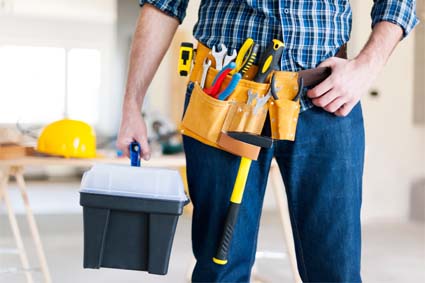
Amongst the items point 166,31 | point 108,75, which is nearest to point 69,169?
point 108,75

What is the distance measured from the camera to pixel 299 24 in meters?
1.03

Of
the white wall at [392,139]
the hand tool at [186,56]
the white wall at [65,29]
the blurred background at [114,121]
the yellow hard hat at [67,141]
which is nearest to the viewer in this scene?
the hand tool at [186,56]

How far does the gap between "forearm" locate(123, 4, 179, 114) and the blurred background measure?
1.39 m

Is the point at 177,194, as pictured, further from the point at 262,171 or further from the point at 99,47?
the point at 99,47

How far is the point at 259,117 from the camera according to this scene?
104 centimetres

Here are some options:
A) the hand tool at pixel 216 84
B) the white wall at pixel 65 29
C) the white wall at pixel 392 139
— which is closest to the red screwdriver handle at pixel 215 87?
the hand tool at pixel 216 84

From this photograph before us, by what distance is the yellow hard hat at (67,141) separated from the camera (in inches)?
101

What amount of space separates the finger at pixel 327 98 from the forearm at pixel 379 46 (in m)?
0.07

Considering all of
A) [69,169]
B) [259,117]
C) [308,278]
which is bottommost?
[69,169]

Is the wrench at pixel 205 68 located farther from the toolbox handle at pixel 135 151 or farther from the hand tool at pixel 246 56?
the toolbox handle at pixel 135 151

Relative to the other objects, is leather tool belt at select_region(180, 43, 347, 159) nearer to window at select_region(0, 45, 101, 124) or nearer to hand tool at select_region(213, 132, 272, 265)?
hand tool at select_region(213, 132, 272, 265)

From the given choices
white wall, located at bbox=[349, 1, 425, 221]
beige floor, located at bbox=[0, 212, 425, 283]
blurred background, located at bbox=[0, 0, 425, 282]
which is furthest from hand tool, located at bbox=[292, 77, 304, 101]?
white wall, located at bbox=[349, 1, 425, 221]

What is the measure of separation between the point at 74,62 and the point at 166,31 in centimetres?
717

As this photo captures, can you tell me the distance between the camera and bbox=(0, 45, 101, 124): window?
7.91 meters
